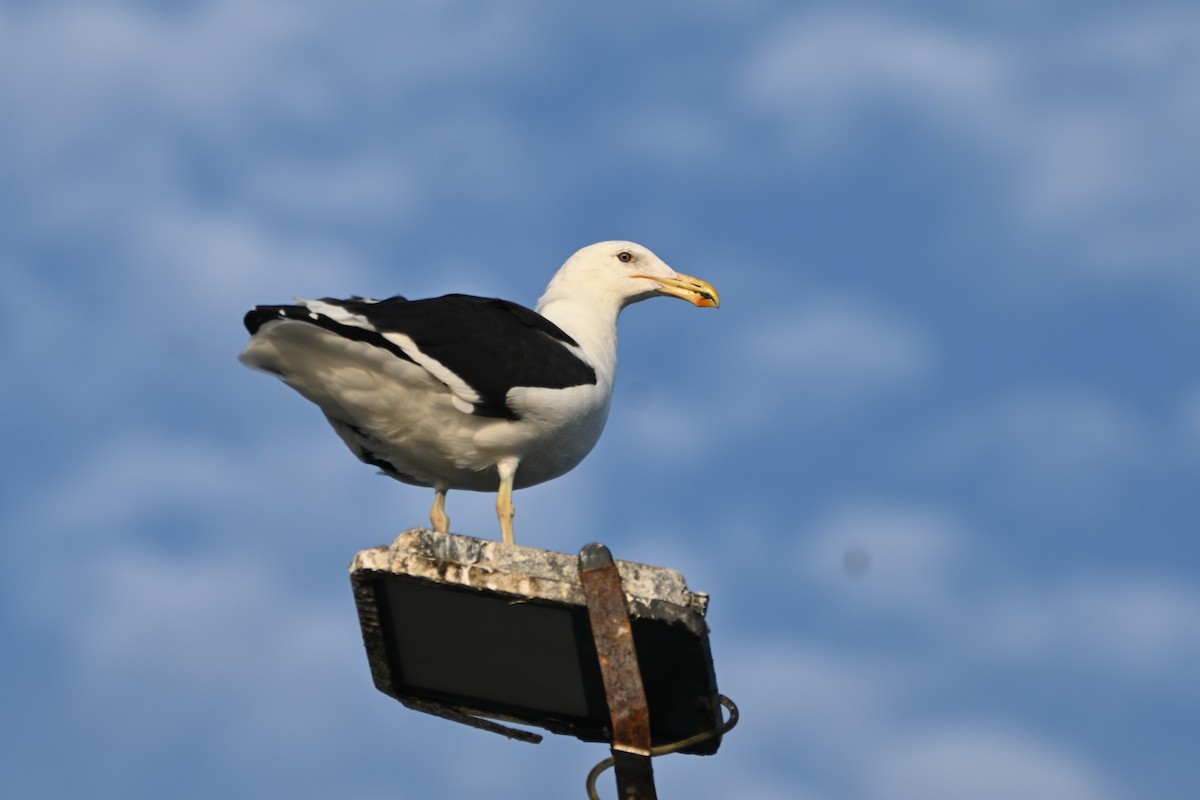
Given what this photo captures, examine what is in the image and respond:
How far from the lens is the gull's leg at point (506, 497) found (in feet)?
26.1

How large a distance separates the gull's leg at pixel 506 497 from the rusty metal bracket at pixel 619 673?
2.99m

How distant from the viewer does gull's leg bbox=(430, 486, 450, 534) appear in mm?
8266

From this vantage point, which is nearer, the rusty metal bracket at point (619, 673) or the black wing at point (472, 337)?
the rusty metal bracket at point (619, 673)

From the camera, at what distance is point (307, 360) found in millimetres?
7527

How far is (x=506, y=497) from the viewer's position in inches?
315

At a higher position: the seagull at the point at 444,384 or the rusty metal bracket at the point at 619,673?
the seagull at the point at 444,384

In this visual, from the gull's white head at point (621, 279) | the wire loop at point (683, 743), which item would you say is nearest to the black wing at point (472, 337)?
the gull's white head at point (621, 279)

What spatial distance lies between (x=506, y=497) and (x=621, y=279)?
7.31 feet

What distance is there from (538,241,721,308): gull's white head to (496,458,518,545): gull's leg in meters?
1.89

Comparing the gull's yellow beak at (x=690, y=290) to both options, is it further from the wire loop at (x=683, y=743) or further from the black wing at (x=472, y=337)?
the wire loop at (x=683, y=743)

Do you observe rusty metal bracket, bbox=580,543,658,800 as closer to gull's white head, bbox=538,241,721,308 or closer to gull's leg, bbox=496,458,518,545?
gull's leg, bbox=496,458,518,545

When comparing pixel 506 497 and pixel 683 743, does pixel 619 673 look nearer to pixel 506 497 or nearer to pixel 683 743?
pixel 683 743

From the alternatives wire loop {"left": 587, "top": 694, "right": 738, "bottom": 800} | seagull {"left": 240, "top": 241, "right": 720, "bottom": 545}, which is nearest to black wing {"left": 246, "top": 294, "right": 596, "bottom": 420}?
seagull {"left": 240, "top": 241, "right": 720, "bottom": 545}

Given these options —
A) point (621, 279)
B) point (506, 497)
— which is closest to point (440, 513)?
point (506, 497)
